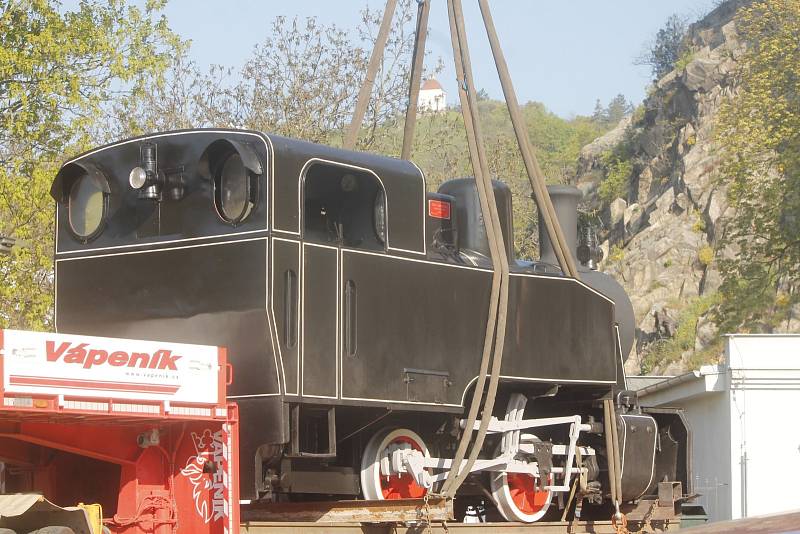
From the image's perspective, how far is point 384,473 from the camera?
10219 mm

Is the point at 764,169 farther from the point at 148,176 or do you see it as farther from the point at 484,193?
the point at 148,176

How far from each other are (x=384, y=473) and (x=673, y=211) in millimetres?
53576

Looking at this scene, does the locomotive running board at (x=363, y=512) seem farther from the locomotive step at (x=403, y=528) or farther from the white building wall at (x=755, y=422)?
the white building wall at (x=755, y=422)

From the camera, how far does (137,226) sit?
988 centimetres

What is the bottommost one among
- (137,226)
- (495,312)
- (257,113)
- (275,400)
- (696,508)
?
(696,508)

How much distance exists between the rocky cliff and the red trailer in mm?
43474

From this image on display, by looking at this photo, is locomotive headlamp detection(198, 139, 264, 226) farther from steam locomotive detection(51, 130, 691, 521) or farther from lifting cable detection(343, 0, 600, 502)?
lifting cable detection(343, 0, 600, 502)

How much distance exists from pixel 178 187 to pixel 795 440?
55.2 feet

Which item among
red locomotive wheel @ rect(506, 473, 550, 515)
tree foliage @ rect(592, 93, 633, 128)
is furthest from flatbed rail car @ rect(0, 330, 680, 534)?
tree foliage @ rect(592, 93, 633, 128)

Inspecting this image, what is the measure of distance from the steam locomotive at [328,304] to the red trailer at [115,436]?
19.1 inches

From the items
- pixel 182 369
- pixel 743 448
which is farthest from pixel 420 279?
pixel 743 448

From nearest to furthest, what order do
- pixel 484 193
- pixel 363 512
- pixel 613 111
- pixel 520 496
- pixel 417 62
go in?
pixel 363 512 → pixel 484 193 → pixel 520 496 → pixel 417 62 → pixel 613 111

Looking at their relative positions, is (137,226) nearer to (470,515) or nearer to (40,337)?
(40,337)

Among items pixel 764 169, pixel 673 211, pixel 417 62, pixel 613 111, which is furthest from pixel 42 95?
pixel 613 111
